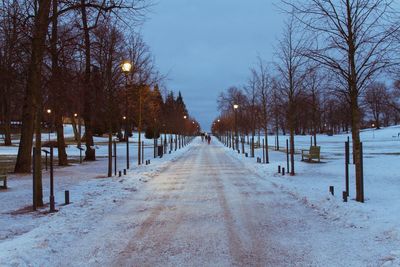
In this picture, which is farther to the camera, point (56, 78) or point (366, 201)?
point (56, 78)

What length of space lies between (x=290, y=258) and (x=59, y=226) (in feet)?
14.3

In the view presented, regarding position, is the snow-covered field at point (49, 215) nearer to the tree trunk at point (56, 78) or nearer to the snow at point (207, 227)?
the snow at point (207, 227)

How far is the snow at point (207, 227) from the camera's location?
6.56 meters

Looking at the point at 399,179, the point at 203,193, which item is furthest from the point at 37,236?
the point at 399,179

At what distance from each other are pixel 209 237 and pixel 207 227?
0.86 meters

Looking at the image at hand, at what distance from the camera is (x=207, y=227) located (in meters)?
8.74

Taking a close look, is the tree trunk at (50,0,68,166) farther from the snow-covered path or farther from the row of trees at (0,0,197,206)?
the snow-covered path

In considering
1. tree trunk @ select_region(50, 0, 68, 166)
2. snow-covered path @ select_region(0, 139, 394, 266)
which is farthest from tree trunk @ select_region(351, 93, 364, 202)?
tree trunk @ select_region(50, 0, 68, 166)

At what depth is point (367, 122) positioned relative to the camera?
156 meters

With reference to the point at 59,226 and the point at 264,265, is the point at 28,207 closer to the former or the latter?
the point at 59,226

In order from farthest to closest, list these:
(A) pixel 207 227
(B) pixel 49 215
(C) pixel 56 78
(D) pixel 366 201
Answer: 1. (C) pixel 56 78
2. (D) pixel 366 201
3. (B) pixel 49 215
4. (A) pixel 207 227

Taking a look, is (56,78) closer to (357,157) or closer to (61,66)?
(61,66)

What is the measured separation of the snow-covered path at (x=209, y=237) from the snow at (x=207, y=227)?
15 millimetres

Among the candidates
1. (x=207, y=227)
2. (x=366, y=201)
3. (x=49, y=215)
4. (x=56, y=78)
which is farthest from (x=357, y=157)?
(x=56, y=78)
